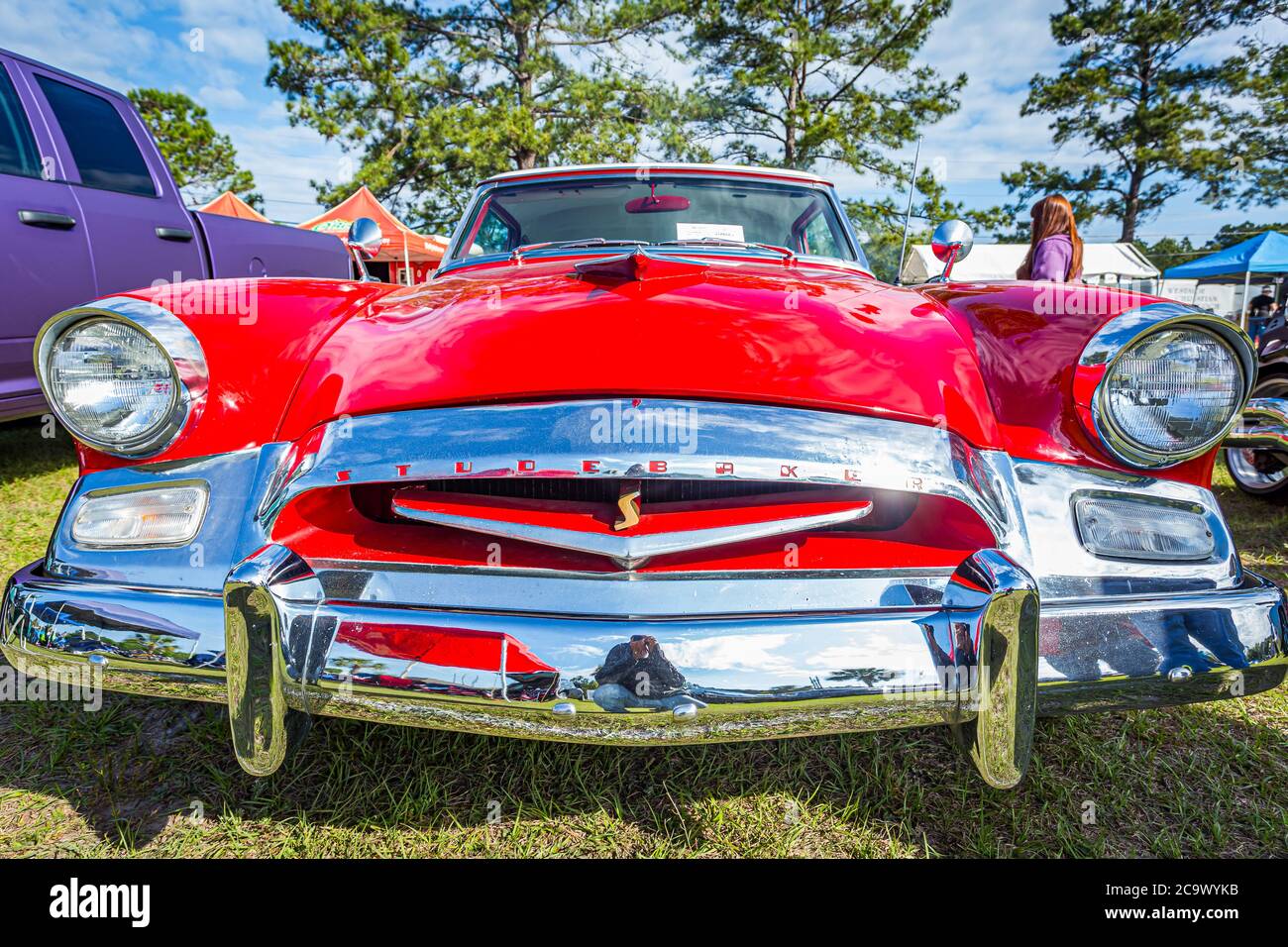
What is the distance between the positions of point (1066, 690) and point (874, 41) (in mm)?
17717

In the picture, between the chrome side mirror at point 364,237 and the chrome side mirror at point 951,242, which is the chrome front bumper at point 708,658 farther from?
the chrome side mirror at point 364,237

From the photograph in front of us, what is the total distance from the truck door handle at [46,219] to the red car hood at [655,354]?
101 inches

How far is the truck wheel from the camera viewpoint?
3688mm

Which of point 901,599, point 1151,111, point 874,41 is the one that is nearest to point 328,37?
point 874,41

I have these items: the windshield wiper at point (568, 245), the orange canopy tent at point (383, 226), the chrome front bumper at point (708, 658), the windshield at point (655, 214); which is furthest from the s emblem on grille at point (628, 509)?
the orange canopy tent at point (383, 226)

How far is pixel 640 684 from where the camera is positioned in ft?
3.48

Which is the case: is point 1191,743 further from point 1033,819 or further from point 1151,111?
point 1151,111

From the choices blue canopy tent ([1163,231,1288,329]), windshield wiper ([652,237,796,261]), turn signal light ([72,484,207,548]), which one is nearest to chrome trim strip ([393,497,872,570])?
turn signal light ([72,484,207,548])

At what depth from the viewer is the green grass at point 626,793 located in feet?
4.66

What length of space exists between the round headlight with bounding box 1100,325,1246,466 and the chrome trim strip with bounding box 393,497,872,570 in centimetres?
52

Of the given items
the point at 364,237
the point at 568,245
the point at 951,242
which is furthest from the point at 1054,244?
the point at 364,237

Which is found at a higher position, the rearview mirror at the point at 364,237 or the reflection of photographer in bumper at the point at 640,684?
the rearview mirror at the point at 364,237

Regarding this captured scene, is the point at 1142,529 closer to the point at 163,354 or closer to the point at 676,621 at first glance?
the point at 676,621
